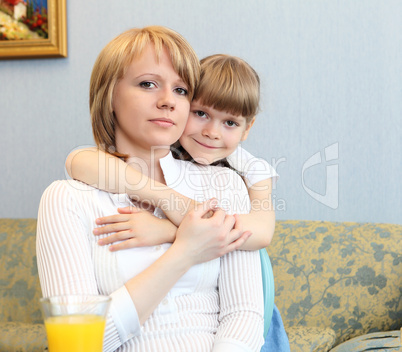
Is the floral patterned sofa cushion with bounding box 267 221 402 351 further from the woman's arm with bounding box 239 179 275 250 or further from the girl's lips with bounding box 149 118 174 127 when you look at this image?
the girl's lips with bounding box 149 118 174 127

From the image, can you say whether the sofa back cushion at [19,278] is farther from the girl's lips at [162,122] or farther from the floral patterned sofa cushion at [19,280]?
the girl's lips at [162,122]

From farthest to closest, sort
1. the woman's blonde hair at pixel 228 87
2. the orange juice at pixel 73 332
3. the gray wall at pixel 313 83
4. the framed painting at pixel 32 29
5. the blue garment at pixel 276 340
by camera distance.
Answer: the framed painting at pixel 32 29 < the gray wall at pixel 313 83 < the woman's blonde hair at pixel 228 87 < the blue garment at pixel 276 340 < the orange juice at pixel 73 332

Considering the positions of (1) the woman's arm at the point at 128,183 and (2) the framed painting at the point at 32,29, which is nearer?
(1) the woman's arm at the point at 128,183

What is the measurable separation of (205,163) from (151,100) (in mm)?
345

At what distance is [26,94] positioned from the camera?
2.78 metres

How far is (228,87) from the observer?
1510 millimetres

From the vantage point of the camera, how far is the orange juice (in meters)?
0.70

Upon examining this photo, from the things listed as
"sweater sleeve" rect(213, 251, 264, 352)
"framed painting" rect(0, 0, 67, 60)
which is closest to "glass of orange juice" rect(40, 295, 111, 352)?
"sweater sleeve" rect(213, 251, 264, 352)

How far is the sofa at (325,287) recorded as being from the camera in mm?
2135

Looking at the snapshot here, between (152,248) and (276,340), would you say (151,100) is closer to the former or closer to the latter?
(152,248)

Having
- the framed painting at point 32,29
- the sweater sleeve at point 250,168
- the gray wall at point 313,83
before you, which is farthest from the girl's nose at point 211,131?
the framed painting at point 32,29

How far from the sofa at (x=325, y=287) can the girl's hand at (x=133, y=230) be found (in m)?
1.07

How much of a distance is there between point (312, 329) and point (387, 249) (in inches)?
19.1

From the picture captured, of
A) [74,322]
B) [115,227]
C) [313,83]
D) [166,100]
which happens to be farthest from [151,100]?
[313,83]
